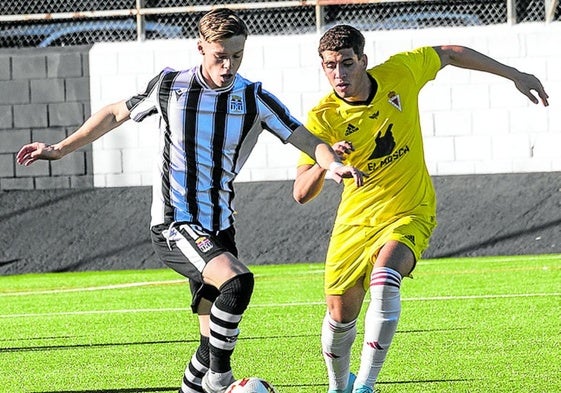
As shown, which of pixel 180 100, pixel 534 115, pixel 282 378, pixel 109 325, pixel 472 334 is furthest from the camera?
pixel 534 115

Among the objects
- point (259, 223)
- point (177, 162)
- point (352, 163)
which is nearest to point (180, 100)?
point (177, 162)

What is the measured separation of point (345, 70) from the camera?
6457 mm

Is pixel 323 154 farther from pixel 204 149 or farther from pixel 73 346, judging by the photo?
pixel 73 346

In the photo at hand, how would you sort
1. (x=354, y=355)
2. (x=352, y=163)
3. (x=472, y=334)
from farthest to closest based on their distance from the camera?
(x=472, y=334), (x=354, y=355), (x=352, y=163)

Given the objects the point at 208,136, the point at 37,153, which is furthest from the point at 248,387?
the point at 37,153

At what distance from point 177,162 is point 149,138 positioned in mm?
10234

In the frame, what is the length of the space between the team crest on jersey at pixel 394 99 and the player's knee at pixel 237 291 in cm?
144

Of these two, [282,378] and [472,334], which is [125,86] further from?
[282,378]

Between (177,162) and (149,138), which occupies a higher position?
(177,162)

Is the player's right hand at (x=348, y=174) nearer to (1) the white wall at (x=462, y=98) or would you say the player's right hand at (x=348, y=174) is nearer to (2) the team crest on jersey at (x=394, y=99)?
(2) the team crest on jersey at (x=394, y=99)

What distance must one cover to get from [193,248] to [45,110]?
10.8 meters

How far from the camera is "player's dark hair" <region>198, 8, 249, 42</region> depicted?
596cm

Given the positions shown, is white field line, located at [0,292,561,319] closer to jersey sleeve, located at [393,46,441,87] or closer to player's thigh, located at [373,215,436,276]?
jersey sleeve, located at [393,46,441,87]

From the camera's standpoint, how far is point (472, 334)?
8.80m
